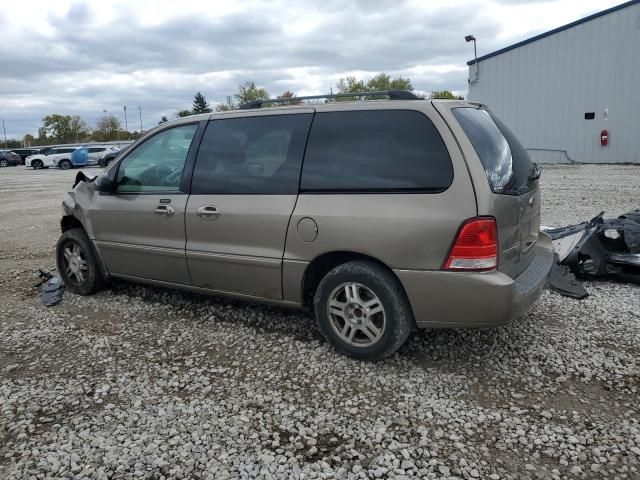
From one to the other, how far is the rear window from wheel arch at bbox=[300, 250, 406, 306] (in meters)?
0.90

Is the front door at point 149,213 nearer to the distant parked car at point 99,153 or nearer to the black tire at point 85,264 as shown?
the black tire at point 85,264

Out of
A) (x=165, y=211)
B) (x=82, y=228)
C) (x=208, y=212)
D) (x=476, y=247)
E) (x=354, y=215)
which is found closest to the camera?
(x=476, y=247)

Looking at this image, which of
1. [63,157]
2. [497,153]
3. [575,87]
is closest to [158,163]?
[497,153]

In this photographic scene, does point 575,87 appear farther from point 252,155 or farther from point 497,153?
point 252,155

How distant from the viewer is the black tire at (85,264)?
16.5 ft

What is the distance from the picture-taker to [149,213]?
443cm

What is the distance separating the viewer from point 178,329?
429 cm

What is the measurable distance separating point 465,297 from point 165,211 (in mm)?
2495

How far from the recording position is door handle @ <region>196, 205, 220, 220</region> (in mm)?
3998

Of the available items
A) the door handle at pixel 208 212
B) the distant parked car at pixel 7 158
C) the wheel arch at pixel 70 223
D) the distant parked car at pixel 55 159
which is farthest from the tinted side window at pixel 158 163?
the distant parked car at pixel 7 158

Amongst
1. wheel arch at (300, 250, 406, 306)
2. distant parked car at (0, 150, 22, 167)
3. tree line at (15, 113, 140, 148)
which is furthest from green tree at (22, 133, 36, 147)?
wheel arch at (300, 250, 406, 306)

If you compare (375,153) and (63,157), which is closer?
(375,153)

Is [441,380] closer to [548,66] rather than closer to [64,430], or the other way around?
[64,430]

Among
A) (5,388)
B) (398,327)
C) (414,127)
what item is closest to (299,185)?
(414,127)
